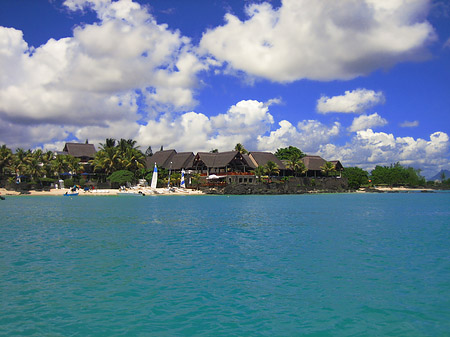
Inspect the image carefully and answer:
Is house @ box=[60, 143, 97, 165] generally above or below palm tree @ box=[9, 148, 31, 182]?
above

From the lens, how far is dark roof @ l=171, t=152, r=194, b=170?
85.4m

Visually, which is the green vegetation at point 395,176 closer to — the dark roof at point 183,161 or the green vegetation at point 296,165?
the green vegetation at point 296,165

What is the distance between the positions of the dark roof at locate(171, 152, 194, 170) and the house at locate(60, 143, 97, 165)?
59.4 ft

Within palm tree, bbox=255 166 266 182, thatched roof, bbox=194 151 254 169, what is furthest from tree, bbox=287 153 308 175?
thatched roof, bbox=194 151 254 169

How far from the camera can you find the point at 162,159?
91625 mm

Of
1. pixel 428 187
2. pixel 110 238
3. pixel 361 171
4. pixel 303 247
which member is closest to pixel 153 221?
pixel 110 238

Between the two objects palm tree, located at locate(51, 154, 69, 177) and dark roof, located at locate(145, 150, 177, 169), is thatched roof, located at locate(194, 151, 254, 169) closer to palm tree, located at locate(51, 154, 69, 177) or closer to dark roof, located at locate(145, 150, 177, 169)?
dark roof, located at locate(145, 150, 177, 169)

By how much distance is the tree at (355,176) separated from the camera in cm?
9694

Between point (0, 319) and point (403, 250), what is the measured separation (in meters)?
14.7

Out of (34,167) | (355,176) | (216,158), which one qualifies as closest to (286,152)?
(355,176)

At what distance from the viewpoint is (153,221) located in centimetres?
2652

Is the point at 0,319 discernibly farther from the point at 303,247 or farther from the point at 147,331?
the point at 303,247

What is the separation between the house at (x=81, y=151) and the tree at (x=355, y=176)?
62226 mm

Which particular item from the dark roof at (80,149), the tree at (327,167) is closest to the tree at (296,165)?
the tree at (327,167)
